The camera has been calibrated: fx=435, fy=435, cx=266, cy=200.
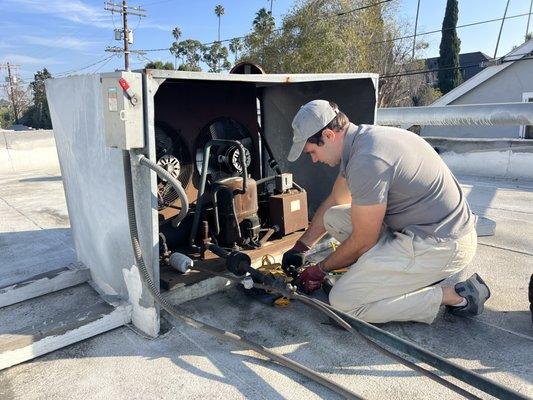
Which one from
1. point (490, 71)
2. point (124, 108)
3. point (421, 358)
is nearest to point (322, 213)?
point (421, 358)

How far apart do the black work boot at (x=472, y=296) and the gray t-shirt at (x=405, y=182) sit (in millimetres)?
318

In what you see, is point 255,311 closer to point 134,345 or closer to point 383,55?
point 134,345

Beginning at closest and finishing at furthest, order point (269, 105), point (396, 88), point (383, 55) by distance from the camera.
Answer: point (269, 105), point (383, 55), point (396, 88)

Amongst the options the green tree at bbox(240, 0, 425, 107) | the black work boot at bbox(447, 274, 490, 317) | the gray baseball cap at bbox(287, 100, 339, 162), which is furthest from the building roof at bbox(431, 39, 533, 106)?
the gray baseball cap at bbox(287, 100, 339, 162)

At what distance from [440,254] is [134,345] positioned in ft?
5.12

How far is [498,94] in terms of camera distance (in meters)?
13.7

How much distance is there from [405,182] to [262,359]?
3.47 feet

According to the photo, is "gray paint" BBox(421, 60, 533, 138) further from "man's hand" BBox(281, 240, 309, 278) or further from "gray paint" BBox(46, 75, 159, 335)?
"gray paint" BBox(46, 75, 159, 335)

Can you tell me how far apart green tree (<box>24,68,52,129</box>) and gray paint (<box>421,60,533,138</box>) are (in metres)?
32.4

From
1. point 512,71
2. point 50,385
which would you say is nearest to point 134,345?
point 50,385

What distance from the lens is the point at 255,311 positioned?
2469 millimetres

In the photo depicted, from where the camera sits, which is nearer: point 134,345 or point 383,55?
point 134,345

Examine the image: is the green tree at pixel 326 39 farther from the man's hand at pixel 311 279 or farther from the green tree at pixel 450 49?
the man's hand at pixel 311 279

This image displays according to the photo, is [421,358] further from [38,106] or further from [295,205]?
[38,106]
